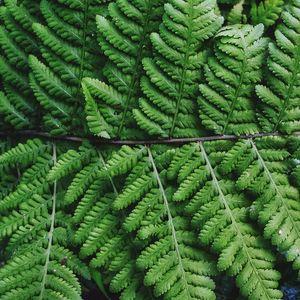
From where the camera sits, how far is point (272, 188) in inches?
80.4

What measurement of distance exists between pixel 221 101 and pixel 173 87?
221 mm

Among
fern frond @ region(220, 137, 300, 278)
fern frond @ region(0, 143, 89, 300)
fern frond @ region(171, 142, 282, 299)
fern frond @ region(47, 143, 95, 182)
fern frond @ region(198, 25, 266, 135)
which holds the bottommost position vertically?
fern frond @ region(0, 143, 89, 300)

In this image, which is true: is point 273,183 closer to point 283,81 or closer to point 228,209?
point 228,209

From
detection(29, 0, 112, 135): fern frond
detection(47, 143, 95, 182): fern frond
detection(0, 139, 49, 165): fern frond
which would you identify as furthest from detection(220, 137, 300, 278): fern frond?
detection(0, 139, 49, 165): fern frond

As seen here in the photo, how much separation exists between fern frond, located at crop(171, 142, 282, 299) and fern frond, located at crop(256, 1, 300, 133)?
0.96 ft

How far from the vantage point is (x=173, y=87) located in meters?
2.11

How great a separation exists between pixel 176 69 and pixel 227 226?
2.35 ft

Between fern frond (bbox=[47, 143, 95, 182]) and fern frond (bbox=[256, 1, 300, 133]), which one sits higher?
fern frond (bbox=[256, 1, 300, 133])

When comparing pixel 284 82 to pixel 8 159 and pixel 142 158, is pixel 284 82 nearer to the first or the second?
pixel 142 158

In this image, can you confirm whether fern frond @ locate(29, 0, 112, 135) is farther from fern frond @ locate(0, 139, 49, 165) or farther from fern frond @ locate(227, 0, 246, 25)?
fern frond @ locate(227, 0, 246, 25)

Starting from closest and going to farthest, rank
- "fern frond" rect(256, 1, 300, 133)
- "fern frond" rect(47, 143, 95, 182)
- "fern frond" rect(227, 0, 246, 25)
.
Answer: "fern frond" rect(256, 1, 300, 133), "fern frond" rect(47, 143, 95, 182), "fern frond" rect(227, 0, 246, 25)

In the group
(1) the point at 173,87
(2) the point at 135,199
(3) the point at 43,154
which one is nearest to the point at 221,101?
(1) the point at 173,87

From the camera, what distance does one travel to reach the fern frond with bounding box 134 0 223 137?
199 cm

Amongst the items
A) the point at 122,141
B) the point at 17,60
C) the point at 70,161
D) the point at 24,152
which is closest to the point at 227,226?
the point at 122,141
